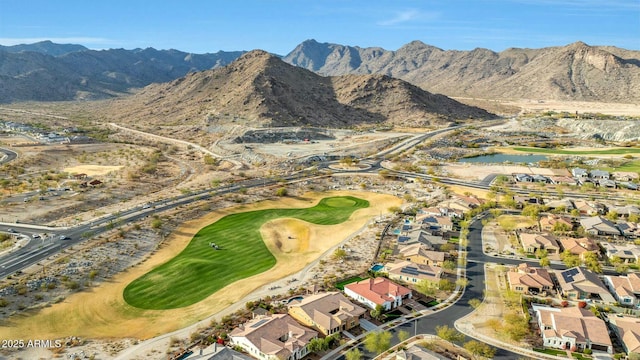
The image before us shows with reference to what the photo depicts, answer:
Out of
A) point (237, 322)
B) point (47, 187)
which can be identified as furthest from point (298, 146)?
point (237, 322)

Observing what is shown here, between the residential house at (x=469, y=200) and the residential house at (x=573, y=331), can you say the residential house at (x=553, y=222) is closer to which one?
the residential house at (x=469, y=200)

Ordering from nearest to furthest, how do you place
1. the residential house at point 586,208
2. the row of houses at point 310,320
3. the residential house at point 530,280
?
1. the row of houses at point 310,320
2. the residential house at point 530,280
3. the residential house at point 586,208

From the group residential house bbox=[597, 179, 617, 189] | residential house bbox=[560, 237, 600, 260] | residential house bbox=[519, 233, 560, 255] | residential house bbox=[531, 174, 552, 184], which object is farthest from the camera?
residential house bbox=[531, 174, 552, 184]

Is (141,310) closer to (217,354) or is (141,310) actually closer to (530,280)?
(217,354)

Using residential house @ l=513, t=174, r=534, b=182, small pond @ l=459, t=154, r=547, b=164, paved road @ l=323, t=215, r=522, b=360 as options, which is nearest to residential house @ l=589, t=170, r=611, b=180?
residential house @ l=513, t=174, r=534, b=182

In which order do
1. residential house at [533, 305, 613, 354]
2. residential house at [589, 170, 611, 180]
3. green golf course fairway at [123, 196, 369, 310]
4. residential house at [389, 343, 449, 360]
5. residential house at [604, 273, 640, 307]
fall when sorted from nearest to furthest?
residential house at [389, 343, 449, 360] < residential house at [533, 305, 613, 354] < residential house at [604, 273, 640, 307] < green golf course fairway at [123, 196, 369, 310] < residential house at [589, 170, 611, 180]

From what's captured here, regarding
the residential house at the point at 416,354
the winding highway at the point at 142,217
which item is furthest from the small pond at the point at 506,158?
the residential house at the point at 416,354

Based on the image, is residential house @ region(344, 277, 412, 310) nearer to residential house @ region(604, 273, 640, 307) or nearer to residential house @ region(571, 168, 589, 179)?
residential house @ region(604, 273, 640, 307)
